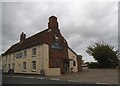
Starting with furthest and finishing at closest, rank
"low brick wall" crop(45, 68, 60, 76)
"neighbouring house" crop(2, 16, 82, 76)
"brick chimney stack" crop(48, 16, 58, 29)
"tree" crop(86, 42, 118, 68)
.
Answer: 1. "tree" crop(86, 42, 118, 68)
2. "brick chimney stack" crop(48, 16, 58, 29)
3. "neighbouring house" crop(2, 16, 82, 76)
4. "low brick wall" crop(45, 68, 60, 76)

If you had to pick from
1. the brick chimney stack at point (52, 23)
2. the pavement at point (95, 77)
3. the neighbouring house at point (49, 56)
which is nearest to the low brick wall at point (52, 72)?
the neighbouring house at point (49, 56)

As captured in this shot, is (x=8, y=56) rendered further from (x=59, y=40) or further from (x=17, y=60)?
(x=59, y=40)

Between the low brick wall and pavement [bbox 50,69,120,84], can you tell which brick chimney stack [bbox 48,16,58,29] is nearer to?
the low brick wall

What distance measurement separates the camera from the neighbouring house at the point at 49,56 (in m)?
31.8

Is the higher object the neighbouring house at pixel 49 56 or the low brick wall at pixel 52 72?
the neighbouring house at pixel 49 56

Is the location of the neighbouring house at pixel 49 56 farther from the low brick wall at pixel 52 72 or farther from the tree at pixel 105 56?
the tree at pixel 105 56

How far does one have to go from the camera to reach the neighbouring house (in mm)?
31766

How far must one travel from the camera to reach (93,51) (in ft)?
160

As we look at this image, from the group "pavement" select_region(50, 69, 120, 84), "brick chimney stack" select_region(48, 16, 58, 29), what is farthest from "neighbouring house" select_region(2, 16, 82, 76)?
"pavement" select_region(50, 69, 120, 84)

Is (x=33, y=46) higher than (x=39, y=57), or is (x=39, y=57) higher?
(x=33, y=46)

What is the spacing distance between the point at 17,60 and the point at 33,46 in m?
7.72

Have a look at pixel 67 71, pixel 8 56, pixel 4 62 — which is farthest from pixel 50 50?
pixel 4 62

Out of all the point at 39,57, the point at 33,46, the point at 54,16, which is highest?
the point at 54,16

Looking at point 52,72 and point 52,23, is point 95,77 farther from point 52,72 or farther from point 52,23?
point 52,23
